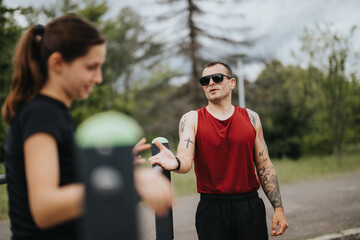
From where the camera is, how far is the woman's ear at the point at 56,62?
1.14 m

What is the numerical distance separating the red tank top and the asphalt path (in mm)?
1357

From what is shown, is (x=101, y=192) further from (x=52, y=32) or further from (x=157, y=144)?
(x=157, y=144)

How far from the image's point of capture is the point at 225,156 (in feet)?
9.04

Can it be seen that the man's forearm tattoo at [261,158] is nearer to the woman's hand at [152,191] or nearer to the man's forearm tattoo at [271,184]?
the man's forearm tattoo at [271,184]

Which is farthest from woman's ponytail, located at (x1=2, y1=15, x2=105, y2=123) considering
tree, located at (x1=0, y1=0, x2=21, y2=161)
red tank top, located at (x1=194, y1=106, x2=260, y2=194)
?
tree, located at (x1=0, y1=0, x2=21, y2=161)

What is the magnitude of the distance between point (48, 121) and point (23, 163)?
246mm

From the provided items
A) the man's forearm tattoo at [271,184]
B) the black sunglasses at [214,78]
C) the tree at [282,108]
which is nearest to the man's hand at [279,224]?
the man's forearm tattoo at [271,184]

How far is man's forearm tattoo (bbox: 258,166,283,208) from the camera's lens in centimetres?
293

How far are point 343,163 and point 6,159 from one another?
58.3ft

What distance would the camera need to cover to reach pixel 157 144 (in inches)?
83.6

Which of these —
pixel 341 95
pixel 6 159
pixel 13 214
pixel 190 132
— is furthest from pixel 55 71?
pixel 341 95

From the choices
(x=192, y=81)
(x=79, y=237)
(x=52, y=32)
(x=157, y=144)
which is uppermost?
(x=192, y=81)

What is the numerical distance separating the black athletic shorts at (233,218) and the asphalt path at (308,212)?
121 centimetres

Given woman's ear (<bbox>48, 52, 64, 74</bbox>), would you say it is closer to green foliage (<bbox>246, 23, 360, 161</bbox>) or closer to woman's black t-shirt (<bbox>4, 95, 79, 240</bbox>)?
woman's black t-shirt (<bbox>4, 95, 79, 240</bbox>)
